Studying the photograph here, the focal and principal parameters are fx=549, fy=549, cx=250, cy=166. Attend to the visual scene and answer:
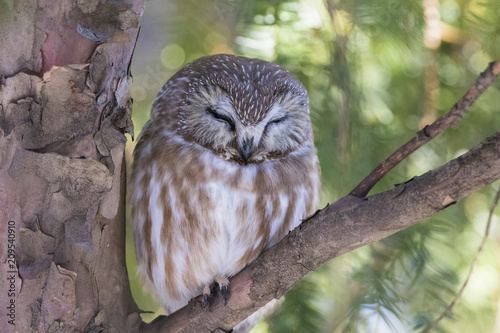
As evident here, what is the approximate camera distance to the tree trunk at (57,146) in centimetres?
158

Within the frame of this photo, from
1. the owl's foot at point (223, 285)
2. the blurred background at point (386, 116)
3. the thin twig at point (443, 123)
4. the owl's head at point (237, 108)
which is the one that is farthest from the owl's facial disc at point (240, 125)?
the thin twig at point (443, 123)

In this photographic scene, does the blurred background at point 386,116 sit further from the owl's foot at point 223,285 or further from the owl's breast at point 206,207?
the owl's foot at point 223,285

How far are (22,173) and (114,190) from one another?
12.9 inches

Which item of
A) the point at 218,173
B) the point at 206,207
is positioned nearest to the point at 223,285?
the point at 206,207

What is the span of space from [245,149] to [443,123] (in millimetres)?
1007

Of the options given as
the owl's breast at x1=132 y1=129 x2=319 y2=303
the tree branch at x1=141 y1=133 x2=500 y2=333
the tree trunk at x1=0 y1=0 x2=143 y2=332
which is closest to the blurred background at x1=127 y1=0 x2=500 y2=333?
the owl's breast at x1=132 y1=129 x2=319 y2=303

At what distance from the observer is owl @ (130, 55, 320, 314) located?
2.17m

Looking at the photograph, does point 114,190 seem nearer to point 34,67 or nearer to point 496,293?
point 34,67

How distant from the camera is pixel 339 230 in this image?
1643 mm

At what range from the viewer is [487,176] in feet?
4.36

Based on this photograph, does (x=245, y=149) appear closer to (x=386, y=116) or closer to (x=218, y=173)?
(x=218, y=173)

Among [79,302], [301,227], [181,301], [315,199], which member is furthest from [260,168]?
[79,302]

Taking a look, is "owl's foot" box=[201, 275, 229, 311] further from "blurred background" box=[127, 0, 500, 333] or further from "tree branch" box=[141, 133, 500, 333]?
"blurred background" box=[127, 0, 500, 333]

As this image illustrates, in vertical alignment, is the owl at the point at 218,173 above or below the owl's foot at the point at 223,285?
above
